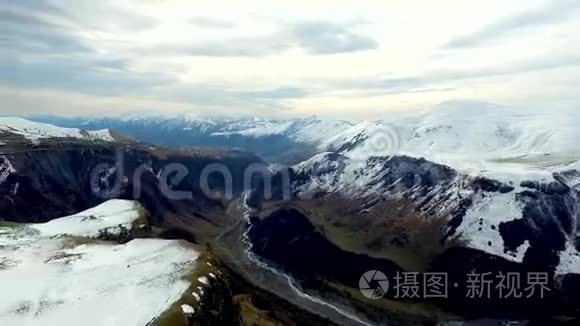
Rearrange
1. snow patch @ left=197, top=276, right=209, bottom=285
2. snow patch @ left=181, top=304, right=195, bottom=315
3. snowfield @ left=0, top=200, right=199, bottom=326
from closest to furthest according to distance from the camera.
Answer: snowfield @ left=0, top=200, right=199, bottom=326 < snow patch @ left=181, top=304, right=195, bottom=315 < snow patch @ left=197, top=276, right=209, bottom=285

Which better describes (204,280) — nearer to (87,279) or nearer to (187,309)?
(187,309)

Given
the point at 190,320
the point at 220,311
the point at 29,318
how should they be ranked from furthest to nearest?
the point at 220,311 → the point at 190,320 → the point at 29,318

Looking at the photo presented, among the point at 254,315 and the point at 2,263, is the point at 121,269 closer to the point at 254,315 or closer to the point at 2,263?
the point at 2,263

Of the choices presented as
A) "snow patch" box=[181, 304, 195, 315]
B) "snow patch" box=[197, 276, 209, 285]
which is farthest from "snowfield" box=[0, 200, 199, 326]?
"snow patch" box=[197, 276, 209, 285]

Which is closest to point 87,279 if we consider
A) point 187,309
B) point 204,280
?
point 204,280

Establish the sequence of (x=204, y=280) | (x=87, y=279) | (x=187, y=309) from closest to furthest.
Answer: (x=187, y=309) < (x=87, y=279) < (x=204, y=280)

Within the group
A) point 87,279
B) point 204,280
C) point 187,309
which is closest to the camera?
point 187,309

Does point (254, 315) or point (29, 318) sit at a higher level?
point (29, 318)

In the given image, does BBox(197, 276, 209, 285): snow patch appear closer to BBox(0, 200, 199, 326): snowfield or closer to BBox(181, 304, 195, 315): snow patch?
BBox(0, 200, 199, 326): snowfield

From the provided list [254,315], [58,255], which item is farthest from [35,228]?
[254,315]
